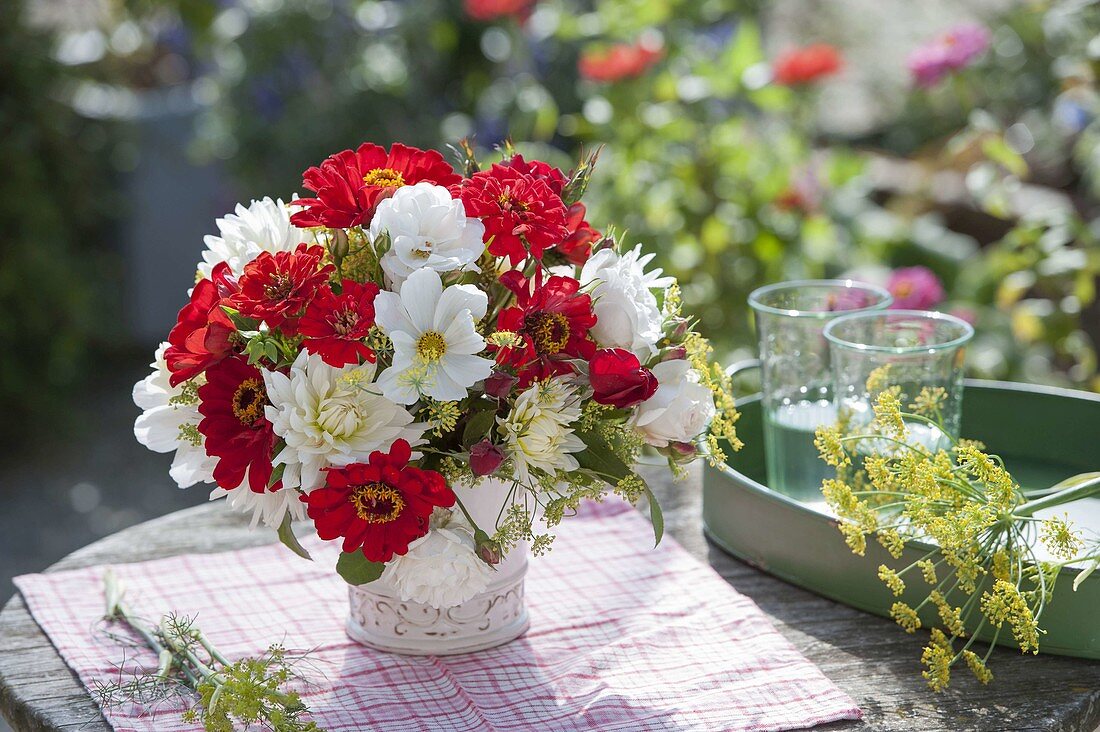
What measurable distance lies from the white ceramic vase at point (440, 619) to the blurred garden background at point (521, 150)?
1.38m

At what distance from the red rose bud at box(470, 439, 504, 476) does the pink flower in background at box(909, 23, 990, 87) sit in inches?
81.1

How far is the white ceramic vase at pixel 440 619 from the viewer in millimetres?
1138

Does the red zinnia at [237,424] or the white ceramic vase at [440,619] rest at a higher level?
the red zinnia at [237,424]

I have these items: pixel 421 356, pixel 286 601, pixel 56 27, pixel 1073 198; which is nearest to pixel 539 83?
pixel 56 27

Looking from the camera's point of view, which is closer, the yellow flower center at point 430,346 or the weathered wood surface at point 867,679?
the yellow flower center at point 430,346

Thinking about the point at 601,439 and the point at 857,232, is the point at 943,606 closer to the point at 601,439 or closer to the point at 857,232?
the point at 601,439

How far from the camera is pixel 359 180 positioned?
1007 millimetres

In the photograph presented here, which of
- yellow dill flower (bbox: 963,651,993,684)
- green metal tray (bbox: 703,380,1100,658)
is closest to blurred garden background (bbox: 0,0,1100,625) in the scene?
green metal tray (bbox: 703,380,1100,658)

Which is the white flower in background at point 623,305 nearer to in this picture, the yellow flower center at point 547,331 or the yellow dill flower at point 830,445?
the yellow flower center at point 547,331

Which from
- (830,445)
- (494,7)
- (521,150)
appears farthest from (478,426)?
(494,7)

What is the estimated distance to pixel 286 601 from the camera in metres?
1.28

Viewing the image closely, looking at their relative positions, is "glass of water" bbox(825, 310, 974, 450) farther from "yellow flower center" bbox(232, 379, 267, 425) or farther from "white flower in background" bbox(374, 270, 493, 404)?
"yellow flower center" bbox(232, 379, 267, 425)

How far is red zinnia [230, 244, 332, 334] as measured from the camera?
0.93m

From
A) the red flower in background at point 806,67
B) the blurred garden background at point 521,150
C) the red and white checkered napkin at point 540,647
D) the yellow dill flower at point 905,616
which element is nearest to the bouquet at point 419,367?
the red and white checkered napkin at point 540,647
